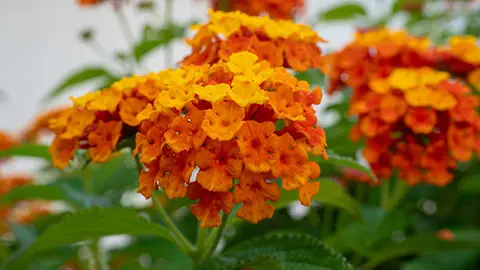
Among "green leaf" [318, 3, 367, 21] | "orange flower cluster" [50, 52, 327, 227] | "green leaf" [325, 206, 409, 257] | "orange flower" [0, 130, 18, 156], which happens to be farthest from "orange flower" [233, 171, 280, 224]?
"orange flower" [0, 130, 18, 156]

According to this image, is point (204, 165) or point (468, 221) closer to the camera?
point (204, 165)

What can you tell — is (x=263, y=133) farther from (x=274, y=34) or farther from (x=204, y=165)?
(x=274, y=34)

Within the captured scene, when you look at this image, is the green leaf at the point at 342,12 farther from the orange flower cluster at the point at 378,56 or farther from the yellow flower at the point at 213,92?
the yellow flower at the point at 213,92

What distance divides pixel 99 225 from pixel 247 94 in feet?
0.64

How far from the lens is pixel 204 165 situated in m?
0.40

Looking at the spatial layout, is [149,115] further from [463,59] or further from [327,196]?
[463,59]

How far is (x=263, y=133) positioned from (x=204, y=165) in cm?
5

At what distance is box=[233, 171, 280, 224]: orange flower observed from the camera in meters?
0.40

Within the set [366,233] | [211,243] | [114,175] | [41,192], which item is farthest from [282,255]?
[114,175]

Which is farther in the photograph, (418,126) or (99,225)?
(418,126)

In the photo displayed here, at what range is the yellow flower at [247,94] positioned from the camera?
0.41 meters

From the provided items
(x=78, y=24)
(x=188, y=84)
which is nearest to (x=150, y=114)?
(x=188, y=84)

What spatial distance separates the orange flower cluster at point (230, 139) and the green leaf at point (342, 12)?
0.69 meters

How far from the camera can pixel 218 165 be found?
40 centimetres
